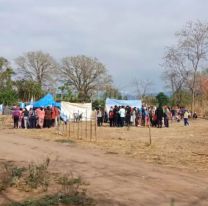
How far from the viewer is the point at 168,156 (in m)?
17.3

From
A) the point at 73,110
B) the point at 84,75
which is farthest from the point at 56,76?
the point at 73,110

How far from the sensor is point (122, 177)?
12492 millimetres

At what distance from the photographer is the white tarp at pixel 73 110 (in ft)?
142

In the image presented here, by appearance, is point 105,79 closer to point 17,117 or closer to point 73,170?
point 17,117

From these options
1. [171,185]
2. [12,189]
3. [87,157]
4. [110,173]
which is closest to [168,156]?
[87,157]

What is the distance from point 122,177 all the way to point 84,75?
2985 inches

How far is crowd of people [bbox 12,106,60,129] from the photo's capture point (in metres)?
34.2

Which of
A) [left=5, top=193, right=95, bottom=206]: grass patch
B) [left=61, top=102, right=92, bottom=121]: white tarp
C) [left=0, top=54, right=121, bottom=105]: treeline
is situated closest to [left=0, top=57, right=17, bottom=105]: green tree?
[left=0, top=54, right=121, bottom=105]: treeline

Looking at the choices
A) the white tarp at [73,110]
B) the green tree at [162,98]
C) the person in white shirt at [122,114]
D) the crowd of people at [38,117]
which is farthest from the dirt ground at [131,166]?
the green tree at [162,98]

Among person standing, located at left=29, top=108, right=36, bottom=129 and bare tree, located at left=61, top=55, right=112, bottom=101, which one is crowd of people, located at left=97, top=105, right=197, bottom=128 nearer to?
person standing, located at left=29, top=108, right=36, bottom=129

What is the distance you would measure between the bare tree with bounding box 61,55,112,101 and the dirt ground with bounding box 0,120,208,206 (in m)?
63.9

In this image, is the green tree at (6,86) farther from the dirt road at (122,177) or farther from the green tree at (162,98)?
the dirt road at (122,177)

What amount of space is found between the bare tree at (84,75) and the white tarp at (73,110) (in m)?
40.2

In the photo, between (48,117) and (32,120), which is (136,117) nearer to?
(48,117)
